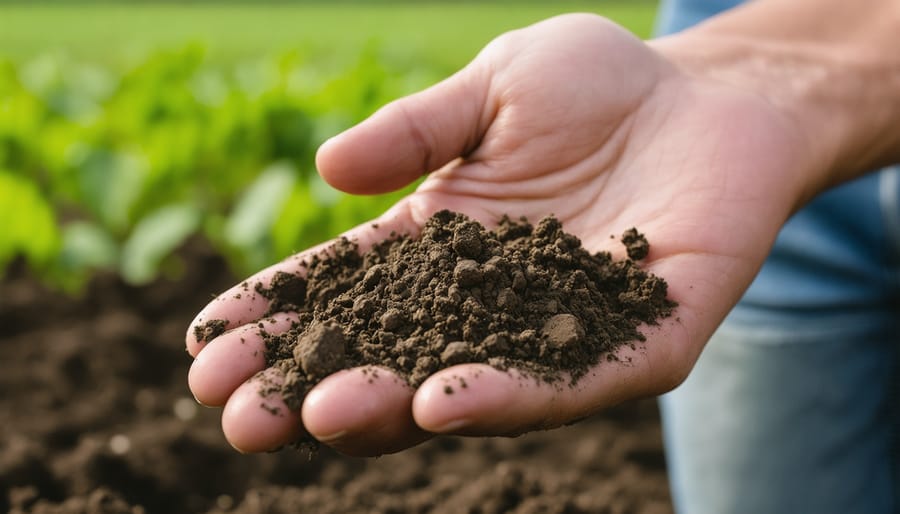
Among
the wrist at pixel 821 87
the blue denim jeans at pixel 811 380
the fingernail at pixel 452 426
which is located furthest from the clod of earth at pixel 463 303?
the blue denim jeans at pixel 811 380

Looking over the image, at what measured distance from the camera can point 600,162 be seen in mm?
2029

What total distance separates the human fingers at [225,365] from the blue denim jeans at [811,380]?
1.56 m

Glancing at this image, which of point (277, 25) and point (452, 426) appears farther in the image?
point (277, 25)

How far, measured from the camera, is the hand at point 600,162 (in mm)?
1719

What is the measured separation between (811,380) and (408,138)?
56.6 inches

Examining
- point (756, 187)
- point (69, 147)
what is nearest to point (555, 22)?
point (756, 187)

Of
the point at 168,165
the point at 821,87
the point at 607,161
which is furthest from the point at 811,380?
the point at 168,165

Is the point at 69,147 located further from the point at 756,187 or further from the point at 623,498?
the point at 756,187

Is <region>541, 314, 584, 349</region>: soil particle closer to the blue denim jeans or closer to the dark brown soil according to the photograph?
the dark brown soil

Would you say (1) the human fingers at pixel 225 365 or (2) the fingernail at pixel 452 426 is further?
(1) the human fingers at pixel 225 365

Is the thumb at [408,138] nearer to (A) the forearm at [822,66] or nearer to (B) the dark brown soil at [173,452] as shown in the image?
(A) the forearm at [822,66]

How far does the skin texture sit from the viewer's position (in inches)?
68.2

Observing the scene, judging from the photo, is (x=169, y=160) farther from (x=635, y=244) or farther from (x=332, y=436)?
(x=332, y=436)

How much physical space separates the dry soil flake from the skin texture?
6 centimetres
